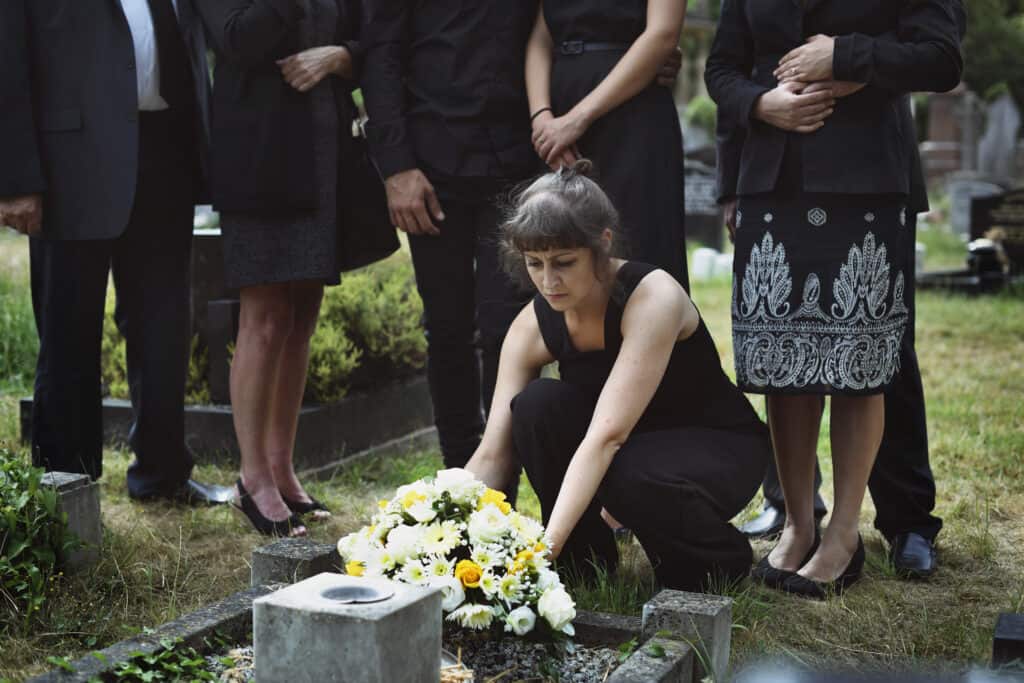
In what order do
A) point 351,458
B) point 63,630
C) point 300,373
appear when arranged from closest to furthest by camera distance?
point 63,630, point 300,373, point 351,458

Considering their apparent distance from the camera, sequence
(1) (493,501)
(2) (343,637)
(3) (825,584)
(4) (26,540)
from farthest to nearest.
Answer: (3) (825,584), (4) (26,540), (1) (493,501), (2) (343,637)

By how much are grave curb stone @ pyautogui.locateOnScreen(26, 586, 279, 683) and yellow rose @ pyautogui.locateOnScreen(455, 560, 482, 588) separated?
577 millimetres

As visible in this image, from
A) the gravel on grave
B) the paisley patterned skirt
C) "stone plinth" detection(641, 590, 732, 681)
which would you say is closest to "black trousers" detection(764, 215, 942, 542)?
the paisley patterned skirt

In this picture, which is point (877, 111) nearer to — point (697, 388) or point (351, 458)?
point (697, 388)

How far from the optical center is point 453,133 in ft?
11.3

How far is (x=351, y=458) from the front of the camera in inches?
187

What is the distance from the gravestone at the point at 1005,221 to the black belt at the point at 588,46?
25.5 feet

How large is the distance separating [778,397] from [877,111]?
79 centimetres

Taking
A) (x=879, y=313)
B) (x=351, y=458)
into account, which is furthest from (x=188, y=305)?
(x=879, y=313)

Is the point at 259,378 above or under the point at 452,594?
above

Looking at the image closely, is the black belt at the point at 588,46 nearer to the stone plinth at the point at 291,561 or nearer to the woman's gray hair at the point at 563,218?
the woman's gray hair at the point at 563,218

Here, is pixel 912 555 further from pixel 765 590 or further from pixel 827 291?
pixel 827 291

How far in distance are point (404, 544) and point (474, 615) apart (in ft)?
0.64

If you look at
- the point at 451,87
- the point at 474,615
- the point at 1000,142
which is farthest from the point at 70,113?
the point at 1000,142
